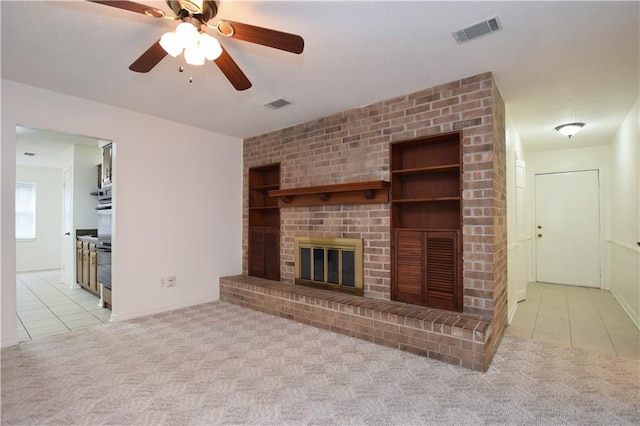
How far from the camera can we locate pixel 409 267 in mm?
3227

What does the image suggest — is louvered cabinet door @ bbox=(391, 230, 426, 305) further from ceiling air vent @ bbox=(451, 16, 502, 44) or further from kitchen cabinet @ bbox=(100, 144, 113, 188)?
Result: kitchen cabinet @ bbox=(100, 144, 113, 188)

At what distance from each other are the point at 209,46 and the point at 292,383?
7.27 ft

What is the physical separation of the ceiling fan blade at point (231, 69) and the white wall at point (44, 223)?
306 inches

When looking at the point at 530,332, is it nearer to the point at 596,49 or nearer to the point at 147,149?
the point at 596,49

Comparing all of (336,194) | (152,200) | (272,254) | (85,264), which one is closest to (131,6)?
(336,194)

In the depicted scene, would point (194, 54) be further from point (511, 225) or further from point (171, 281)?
point (511, 225)

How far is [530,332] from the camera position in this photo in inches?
128

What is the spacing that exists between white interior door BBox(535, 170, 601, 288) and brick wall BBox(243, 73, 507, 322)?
3.40m

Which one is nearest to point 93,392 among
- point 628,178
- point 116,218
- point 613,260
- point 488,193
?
point 116,218

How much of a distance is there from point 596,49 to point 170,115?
4.17 metres

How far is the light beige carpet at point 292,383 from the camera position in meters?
1.86

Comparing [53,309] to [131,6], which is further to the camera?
[53,309]

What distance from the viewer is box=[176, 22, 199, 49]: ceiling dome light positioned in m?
1.68

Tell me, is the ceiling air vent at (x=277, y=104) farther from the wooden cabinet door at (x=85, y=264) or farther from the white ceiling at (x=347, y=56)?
the wooden cabinet door at (x=85, y=264)
